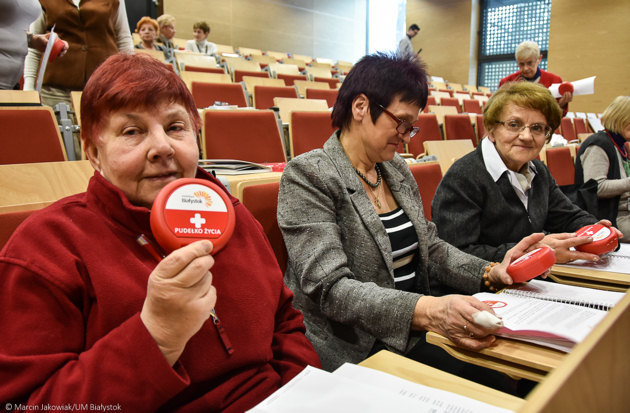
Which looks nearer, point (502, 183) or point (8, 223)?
point (8, 223)

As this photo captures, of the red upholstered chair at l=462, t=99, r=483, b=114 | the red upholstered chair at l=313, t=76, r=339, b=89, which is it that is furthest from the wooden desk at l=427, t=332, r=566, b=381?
the red upholstered chair at l=462, t=99, r=483, b=114

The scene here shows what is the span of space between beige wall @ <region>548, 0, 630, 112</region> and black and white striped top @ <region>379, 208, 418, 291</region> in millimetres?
10471

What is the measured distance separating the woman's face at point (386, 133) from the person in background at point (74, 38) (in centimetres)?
187

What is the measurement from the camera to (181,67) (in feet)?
18.6

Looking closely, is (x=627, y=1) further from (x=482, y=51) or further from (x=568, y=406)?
(x=568, y=406)

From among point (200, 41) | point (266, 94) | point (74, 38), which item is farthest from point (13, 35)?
point (200, 41)

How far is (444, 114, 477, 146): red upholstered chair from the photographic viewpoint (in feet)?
12.3

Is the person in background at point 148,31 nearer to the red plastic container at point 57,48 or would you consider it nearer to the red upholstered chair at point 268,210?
the red plastic container at point 57,48

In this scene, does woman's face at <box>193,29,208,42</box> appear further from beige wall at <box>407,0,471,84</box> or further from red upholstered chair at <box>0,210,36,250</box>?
beige wall at <box>407,0,471,84</box>

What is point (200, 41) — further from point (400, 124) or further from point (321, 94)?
point (400, 124)

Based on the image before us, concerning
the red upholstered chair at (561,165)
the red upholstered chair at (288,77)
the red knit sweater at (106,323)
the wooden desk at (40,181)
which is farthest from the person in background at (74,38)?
the red upholstered chair at (288,77)

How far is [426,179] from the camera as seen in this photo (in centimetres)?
191

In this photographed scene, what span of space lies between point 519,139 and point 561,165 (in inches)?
60.2

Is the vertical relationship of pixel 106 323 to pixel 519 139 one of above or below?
below
